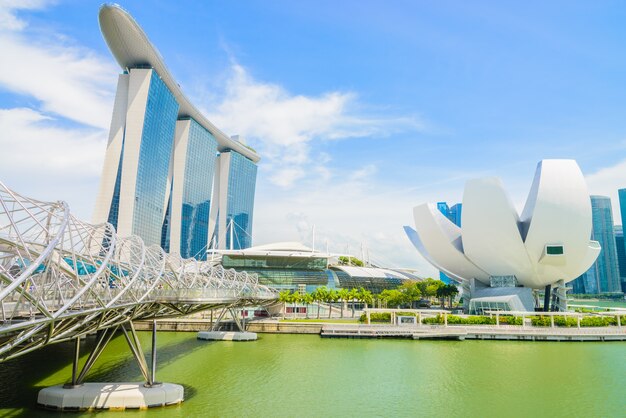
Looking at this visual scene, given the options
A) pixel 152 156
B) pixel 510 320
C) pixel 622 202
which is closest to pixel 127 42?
pixel 152 156

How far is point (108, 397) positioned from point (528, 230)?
147 feet

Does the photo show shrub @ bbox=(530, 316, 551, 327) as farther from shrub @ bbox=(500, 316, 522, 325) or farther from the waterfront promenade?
shrub @ bbox=(500, 316, 522, 325)

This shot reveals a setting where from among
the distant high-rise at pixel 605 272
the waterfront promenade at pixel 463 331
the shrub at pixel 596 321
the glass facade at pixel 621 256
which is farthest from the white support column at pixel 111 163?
the glass facade at pixel 621 256

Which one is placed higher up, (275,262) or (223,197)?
(223,197)

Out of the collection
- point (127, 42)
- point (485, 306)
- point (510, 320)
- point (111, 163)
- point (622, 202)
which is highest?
point (127, 42)

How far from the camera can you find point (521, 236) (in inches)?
1982

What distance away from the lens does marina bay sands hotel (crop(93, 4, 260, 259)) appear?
219 feet

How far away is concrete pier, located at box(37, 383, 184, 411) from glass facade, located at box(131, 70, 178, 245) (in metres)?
54.0

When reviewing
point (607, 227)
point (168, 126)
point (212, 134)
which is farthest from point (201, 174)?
point (607, 227)

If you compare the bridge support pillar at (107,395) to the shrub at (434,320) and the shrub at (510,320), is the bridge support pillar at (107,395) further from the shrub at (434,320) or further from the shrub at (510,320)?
the shrub at (510,320)

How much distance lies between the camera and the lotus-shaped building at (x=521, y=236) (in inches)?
1868

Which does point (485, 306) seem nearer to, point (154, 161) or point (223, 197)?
point (154, 161)

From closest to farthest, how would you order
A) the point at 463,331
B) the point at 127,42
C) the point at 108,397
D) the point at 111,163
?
the point at 108,397, the point at 463,331, the point at 111,163, the point at 127,42

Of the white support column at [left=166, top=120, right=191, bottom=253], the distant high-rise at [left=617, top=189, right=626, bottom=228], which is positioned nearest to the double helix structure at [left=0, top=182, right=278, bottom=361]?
the white support column at [left=166, top=120, right=191, bottom=253]
